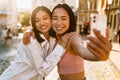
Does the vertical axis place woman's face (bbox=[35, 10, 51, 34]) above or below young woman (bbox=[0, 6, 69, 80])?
above

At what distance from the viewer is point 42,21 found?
2.50 meters

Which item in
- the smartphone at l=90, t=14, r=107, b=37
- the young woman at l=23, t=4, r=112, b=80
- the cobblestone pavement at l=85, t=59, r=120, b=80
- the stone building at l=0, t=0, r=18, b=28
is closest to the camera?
the smartphone at l=90, t=14, r=107, b=37

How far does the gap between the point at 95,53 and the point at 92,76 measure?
624cm

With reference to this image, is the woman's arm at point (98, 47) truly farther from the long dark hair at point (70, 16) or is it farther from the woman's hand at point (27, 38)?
the woman's hand at point (27, 38)

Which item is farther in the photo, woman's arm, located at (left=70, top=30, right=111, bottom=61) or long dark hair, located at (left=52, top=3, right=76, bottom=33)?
long dark hair, located at (left=52, top=3, right=76, bottom=33)

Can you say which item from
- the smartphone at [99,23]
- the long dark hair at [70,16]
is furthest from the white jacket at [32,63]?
the smartphone at [99,23]

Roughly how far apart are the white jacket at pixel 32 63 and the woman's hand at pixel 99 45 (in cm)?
76

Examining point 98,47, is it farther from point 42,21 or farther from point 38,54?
point 42,21

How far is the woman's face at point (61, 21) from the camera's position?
7.54 feet

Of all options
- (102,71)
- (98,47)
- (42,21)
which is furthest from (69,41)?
(102,71)

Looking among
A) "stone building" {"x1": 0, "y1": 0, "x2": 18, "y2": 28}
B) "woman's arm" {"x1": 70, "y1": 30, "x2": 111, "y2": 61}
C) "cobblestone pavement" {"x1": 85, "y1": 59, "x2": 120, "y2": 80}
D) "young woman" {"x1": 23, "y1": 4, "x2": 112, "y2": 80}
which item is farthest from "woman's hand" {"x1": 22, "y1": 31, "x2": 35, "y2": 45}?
"stone building" {"x1": 0, "y1": 0, "x2": 18, "y2": 28}

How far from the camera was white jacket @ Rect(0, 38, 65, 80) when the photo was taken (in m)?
2.27

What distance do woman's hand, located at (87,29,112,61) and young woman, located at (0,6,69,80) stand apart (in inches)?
28.9

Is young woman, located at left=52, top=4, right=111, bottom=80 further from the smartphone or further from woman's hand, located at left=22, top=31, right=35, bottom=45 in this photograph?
the smartphone
